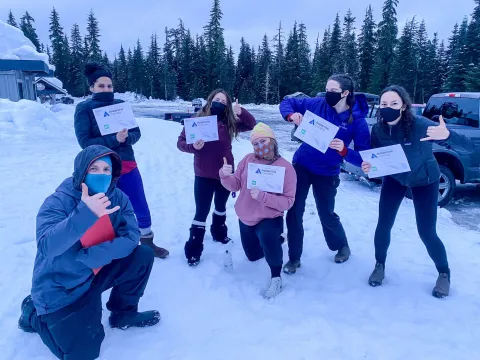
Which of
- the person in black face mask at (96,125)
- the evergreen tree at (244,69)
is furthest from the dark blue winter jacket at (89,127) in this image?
the evergreen tree at (244,69)

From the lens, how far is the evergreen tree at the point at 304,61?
55.4 m

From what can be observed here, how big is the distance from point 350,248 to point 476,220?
10.3ft

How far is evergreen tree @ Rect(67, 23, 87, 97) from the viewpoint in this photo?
63.8 metres

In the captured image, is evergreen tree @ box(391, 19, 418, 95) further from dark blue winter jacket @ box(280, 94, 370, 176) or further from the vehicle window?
dark blue winter jacket @ box(280, 94, 370, 176)

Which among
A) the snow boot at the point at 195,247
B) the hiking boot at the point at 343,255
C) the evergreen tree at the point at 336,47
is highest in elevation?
the evergreen tree at the point at 336,47

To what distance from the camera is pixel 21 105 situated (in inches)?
570

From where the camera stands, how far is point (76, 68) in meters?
65.4

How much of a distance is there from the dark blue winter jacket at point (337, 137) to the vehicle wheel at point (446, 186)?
3524mm

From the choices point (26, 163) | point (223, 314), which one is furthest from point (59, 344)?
point (26, 163)

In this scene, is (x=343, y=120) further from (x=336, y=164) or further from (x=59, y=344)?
(x=59, y=344)

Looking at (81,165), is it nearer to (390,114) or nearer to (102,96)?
(102,96)

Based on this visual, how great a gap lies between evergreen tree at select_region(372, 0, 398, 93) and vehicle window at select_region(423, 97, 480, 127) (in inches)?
1618

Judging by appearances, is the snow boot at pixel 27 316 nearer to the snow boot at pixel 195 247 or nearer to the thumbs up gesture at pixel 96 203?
the thumbs up gesture at pixel 96 203

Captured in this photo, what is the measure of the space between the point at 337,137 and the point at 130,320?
260 centimetres
